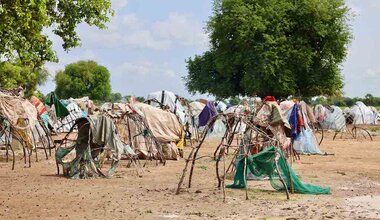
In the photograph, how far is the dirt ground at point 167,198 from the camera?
33.9 ft

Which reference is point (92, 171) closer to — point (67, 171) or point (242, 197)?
point (67, 171)

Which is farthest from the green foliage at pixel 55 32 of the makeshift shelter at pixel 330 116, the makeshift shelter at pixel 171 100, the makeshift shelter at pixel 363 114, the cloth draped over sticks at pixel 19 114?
the makeshift shelter at pixel 363 114

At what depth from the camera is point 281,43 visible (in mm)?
45469

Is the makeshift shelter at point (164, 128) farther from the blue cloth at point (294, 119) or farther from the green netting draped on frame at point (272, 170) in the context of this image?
the green netting draped on frame at point (272, 170)

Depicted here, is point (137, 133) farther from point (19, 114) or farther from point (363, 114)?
point (363, 114)

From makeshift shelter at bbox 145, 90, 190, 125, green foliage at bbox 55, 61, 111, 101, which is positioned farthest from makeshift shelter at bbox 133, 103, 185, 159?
green foliage at bbox 55, 61, 111, 101

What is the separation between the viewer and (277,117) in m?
16.9

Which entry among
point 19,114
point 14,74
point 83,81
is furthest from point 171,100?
point 83,81

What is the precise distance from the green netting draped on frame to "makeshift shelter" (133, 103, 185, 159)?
7355 millimetres

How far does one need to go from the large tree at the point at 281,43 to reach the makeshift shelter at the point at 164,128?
2452 centimetres

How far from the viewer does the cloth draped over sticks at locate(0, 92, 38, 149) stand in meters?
17.7

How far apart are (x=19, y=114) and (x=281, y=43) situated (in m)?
30.3

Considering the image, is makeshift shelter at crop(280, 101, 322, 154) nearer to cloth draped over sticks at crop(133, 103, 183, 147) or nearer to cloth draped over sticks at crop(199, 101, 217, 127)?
cloth draped over sticks at crop(133, 103, 183, 147)

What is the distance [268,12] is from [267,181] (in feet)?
109
